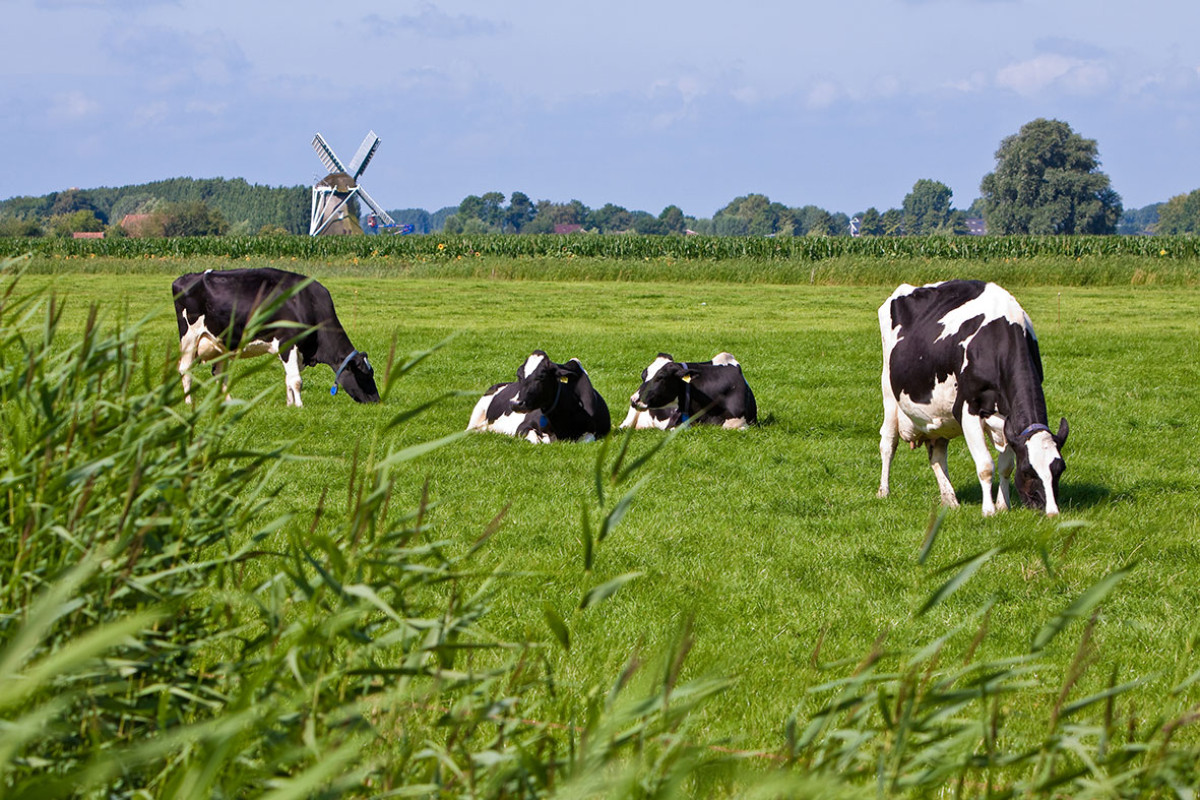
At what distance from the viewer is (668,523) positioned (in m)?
8.07

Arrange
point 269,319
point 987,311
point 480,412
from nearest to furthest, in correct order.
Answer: point 987,311
point 480,412
point 269,319

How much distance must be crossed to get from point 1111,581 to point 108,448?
1.99 meters

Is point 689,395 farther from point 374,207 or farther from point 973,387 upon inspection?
point 374,207

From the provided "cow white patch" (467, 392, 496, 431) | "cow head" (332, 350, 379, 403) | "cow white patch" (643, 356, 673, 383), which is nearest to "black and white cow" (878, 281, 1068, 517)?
"cow white patch" (643, 356, 673, 383)

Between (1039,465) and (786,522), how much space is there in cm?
182

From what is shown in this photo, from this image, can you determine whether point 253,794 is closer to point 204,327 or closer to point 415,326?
point 204,327

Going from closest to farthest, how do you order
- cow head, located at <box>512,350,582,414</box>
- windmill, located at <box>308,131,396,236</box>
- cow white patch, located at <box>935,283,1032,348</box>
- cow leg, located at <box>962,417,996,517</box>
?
1. cow leg, located at <box>962,417,996,517</box>
2. cow white patch, located at <box>935,283,1032,348</box>
3. cow head, located at <box>512,350,582,414</box>
4. windmill, located at <box>308,131,396,236</box>

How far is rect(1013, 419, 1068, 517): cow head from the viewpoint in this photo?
7969mm

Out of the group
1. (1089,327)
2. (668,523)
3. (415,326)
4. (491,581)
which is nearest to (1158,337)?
(1089,327)

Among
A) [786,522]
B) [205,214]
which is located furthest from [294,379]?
[205,214]

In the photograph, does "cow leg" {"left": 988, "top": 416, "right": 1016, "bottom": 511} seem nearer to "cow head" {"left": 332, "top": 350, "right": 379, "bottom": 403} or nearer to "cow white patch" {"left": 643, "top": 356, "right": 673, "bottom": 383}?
"cow white patch" {"left": 643, "top": 356, "right": 673, "bottom": 383}

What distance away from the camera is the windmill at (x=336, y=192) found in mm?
92625

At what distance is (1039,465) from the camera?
800cm

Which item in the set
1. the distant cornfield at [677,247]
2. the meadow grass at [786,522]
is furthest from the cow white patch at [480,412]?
the distant cornfield at [677,247]
